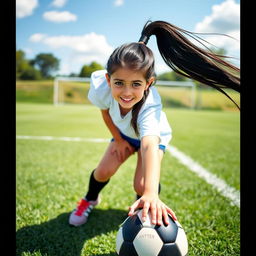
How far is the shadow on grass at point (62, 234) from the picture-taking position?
1987mm

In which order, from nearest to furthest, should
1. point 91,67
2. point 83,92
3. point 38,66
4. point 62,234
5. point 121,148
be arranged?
point 62,234 < point 121,148 < point 91,67 < point 83,92 < point 38,66

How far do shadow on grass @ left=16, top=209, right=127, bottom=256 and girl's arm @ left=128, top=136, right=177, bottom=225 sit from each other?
0.54m

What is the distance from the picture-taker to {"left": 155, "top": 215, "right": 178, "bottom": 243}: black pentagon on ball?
5.36 ft

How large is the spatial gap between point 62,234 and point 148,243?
3.08ft

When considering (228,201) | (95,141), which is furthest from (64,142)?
(228,201)

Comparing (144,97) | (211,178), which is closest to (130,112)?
(144,97)

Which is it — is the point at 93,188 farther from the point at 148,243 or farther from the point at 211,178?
the point at 211,178

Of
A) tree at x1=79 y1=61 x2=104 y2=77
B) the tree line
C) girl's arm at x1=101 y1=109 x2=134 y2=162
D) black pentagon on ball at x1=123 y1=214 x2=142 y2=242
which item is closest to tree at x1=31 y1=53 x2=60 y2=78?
the tree line

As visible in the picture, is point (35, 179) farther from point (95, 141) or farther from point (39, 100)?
point (39, 100)

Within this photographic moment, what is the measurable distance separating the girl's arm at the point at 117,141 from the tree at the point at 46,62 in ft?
214

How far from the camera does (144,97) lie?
7.23 ft

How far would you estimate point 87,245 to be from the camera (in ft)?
6.81

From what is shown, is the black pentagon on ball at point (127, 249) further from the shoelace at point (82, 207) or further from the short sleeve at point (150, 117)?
the shoelace at point (82, 207)

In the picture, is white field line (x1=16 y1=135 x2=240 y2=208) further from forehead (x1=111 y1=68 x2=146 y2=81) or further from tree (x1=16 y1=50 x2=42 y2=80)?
tree (x1=16 y1=50 x2=42 y2=80)
